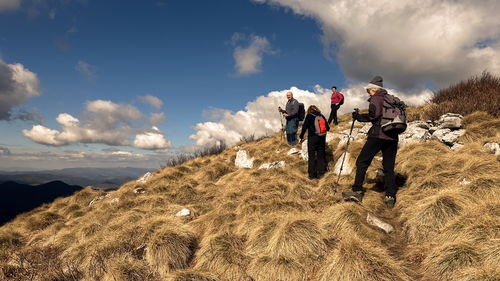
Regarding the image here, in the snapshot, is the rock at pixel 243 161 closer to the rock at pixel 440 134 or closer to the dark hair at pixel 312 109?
the dark hair at pixel 312 109

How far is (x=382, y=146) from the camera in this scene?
696 centimetres

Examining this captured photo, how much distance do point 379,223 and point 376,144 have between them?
80.7 inches

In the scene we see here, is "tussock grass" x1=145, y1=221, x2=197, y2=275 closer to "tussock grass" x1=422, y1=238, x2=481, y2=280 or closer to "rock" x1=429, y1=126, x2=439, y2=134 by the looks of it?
"tussock grass" x1=422, y1=238, x2=481, y2=280

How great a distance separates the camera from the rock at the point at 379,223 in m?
6.28

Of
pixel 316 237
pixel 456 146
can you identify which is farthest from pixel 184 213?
pixel 456 146

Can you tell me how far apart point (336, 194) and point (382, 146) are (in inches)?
102

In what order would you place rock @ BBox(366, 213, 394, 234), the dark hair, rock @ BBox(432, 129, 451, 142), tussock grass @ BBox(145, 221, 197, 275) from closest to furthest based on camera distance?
tussock grass @ BBox(145, 221, 197, 275)
rock @ BBox(366, 213, 394, 234)
the dark hair
rock @ BBox(432, 129, 451, 142)

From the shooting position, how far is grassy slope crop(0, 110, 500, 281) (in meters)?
4.64

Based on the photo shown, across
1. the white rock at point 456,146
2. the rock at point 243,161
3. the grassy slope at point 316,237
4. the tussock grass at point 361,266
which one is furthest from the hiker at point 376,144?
the rock at point 243,161

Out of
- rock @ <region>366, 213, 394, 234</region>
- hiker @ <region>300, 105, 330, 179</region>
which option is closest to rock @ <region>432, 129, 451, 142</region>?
hiker @ <region>300, 105, 330, 179</region>

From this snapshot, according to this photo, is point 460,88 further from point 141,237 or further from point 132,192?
point 132,192

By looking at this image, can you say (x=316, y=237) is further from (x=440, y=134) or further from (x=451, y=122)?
(x=451, y=122)

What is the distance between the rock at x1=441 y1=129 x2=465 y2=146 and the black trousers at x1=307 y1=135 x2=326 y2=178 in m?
5.43

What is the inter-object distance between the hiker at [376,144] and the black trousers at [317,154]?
9.36ft
